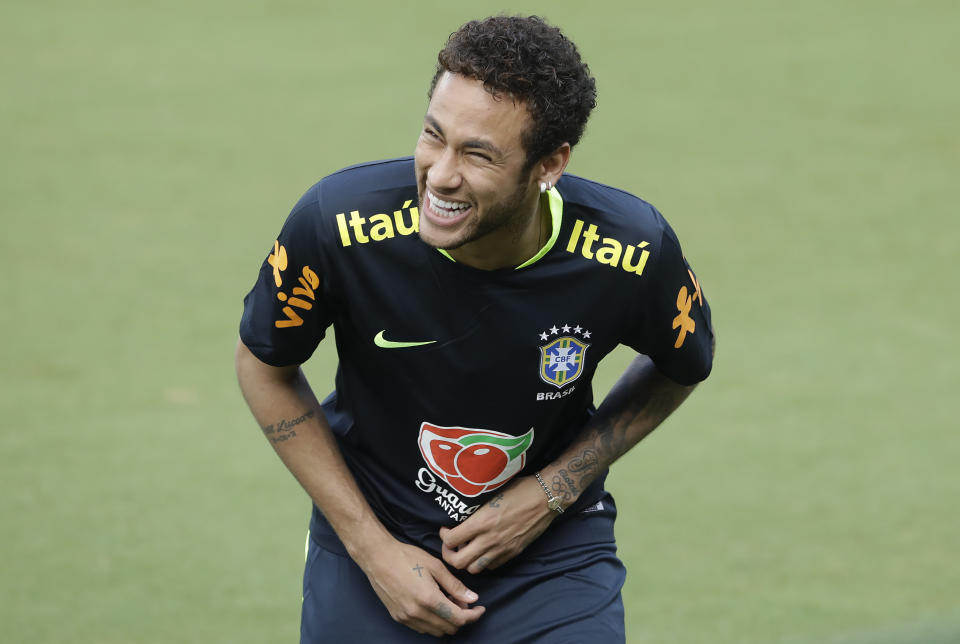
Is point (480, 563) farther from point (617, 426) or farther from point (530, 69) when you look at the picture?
point (530, 69)

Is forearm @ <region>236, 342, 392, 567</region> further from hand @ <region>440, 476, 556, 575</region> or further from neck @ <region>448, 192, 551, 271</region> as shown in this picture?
neck @ <region>448, 192, 551, 271</region>

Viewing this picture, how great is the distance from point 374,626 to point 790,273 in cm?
474

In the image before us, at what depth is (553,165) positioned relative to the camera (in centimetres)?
294

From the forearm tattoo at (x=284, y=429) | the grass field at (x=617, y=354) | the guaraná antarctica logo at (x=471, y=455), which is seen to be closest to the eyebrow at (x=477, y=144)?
the guaraná antarctica logo at (x=471, y=455)

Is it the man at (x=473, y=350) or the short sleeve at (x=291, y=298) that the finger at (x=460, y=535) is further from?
the short sleeve at (x=291, y=298)

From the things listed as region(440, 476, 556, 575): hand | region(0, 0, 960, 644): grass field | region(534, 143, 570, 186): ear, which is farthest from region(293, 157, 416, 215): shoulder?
region(0, 0, 960, 644): grass field

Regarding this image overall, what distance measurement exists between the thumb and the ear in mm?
922

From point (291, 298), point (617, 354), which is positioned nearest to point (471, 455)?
point (291, 298)

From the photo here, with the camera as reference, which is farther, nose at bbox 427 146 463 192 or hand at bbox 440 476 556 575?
hand at bbox 440 476 556 575

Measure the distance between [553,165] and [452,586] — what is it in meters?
0.98

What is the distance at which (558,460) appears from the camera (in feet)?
10.6

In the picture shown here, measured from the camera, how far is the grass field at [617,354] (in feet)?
16.7

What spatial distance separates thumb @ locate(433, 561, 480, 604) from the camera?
3127 millimetres

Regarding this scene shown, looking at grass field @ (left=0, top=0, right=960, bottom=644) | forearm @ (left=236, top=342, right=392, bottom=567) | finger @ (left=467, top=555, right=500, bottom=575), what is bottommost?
grass field @ (left=0, top=0, right=960, bottom=644)
